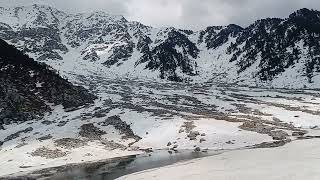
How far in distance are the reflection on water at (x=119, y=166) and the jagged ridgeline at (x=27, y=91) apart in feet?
170

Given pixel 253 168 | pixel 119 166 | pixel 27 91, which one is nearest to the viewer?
pixel 253 168

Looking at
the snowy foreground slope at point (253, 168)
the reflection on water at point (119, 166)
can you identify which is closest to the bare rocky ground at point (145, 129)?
the reflection on water at point (119, 166)

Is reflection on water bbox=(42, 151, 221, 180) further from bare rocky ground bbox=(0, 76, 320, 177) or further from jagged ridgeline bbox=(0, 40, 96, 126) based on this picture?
jagged ridgeline bbox=(0, 40, 96, 126)

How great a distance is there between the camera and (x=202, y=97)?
173 metres

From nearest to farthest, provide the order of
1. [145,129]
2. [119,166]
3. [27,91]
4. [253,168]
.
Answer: [253,168]
[119,166]
[145,129]
[27,91]

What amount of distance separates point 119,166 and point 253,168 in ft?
85.5

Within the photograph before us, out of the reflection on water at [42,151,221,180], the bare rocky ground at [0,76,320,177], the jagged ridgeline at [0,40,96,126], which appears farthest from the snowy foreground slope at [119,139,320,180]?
the jagged ridgeline at [0,40,96,126]

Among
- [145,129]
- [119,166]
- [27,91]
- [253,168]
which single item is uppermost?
[27,91]

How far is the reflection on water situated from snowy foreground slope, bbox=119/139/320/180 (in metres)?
→ 6.65

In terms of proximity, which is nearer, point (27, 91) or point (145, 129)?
point (145, 129)

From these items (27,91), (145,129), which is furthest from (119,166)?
(27,91)

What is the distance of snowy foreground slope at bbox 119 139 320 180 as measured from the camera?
42.9 meters

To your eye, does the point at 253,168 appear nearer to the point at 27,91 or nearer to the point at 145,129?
the point at 145,129

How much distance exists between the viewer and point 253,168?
157 ft
